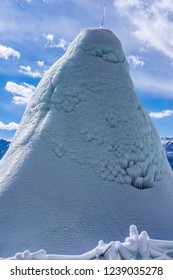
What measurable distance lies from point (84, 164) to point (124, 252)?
6.67 meters

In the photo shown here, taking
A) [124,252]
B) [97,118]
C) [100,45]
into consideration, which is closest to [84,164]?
[97,118]

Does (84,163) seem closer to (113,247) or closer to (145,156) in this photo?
(145,156)

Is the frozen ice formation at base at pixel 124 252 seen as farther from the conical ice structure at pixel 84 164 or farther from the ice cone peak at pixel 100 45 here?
the ice cone peak at pixel 100 45

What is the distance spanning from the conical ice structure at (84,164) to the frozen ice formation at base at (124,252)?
362 cm

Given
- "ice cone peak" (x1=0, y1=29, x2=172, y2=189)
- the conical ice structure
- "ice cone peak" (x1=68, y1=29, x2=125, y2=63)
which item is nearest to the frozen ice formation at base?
the conical ice structure

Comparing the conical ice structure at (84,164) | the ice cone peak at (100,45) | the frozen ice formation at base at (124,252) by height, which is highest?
the ice cone peak at (100,45)

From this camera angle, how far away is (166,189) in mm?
16859

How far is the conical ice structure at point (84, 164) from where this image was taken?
13.7 m

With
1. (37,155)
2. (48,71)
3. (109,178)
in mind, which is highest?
(48,71)

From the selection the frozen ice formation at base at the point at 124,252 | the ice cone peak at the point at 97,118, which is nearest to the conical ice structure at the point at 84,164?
the ice cone peak at the point at 97,118

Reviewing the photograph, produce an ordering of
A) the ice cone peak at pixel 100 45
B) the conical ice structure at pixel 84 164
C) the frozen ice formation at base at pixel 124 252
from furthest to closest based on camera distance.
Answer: the ice cone peak at pixel 100 45, the conical ice structure at pixel 84 164, the frozen ice formation at base at pixel 124 252

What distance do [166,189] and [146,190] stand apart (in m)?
1.24

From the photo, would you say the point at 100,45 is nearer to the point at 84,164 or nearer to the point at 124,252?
the point at 84,164
